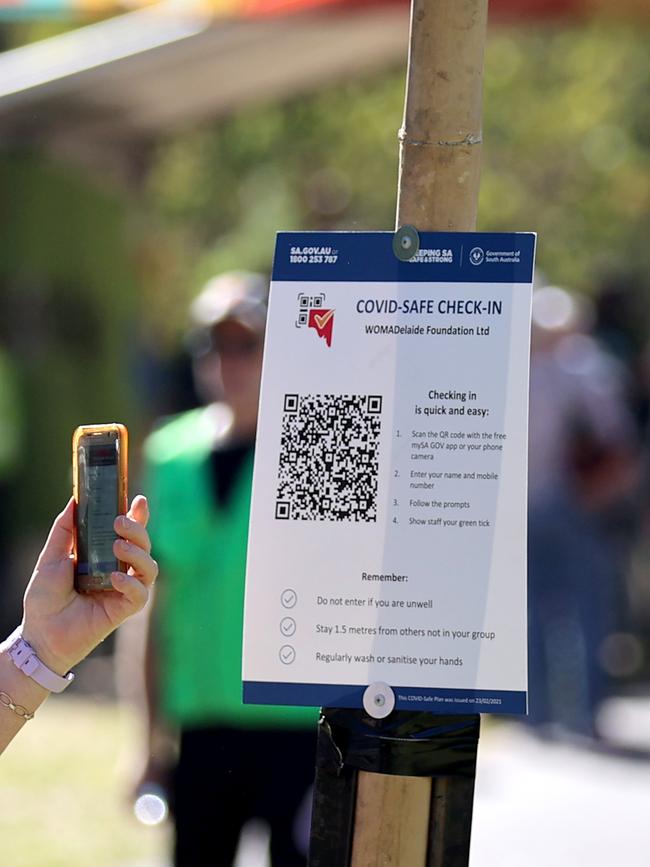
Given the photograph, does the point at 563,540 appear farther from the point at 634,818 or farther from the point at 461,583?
the point at 461,583

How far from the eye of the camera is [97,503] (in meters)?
2.37

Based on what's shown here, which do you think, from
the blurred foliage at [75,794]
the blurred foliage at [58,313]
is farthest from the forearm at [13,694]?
the blurred foliage at [58,313]

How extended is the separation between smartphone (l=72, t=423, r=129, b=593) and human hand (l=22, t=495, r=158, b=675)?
0.02m

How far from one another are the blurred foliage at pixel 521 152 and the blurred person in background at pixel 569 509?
8.26 m

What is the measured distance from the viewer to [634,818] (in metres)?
6.80

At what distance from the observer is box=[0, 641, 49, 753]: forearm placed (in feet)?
7.84

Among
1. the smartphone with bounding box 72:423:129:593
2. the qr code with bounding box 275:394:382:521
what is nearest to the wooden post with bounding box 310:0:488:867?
the qr code with bounding box 275:394:382:521

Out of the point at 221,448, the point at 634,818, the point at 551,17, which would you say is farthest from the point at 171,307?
the point at 221,448

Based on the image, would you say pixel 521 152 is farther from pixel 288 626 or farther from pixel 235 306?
pixel 288 626

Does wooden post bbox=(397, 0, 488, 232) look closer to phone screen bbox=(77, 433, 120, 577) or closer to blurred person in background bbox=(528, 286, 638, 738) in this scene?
phone screen bbox=(77, 433, 120, 577)

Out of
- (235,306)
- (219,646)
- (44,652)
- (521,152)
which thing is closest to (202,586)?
(219,646)

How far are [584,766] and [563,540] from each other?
1.35 meters

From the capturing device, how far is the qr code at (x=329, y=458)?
2252 millimetres

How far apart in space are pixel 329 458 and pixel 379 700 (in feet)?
1.11
